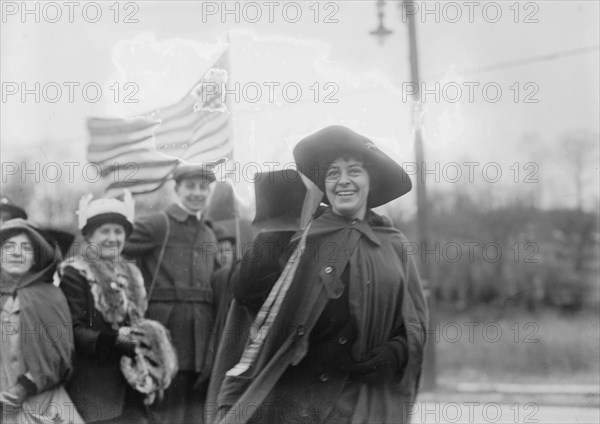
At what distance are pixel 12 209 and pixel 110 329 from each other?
2.10 ft

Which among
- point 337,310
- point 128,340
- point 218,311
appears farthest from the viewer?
point 128,340

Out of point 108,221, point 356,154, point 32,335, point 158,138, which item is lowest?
point 32,335

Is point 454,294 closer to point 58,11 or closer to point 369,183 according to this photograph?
point 369,183

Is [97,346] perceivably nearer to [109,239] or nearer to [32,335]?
[32,335]

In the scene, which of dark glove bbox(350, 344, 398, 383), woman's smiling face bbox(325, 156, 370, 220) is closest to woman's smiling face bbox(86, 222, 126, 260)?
woman's smiling face bbox(325, 156, 370, 220)

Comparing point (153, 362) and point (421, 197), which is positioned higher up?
point (421, 197)

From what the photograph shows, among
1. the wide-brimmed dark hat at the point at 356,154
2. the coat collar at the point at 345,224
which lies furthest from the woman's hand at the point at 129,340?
the wide-brimmed dark hat at the point at 356,154

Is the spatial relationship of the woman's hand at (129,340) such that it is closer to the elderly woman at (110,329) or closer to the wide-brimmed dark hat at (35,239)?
the elderly woman at (110,329)

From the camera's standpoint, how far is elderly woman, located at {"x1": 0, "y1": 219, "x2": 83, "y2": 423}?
333cm

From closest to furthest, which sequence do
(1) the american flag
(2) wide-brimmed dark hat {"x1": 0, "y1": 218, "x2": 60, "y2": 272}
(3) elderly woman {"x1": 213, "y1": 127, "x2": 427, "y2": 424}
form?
(3) elderly woman {"x1": 213, "y1": 127, "x2": 427, "y2": 424}, (1) the american flag, (2) wide-brimmed dark hat {"x1": 0, "y1": 218, "x2": 60, "y2": 272}

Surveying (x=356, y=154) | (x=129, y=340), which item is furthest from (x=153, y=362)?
(x=356, y=154)

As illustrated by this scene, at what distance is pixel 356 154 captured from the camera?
3.08 meters

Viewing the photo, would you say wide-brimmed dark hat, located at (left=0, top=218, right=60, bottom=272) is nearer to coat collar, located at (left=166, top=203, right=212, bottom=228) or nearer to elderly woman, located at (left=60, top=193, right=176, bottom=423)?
elderly woman, located at (left=60, top=193, right=176, bottom=423)

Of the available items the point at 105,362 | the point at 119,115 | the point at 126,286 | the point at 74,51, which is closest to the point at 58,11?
the point at 74,51
